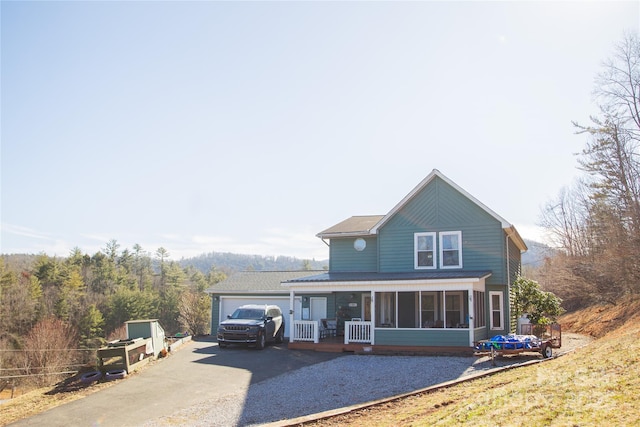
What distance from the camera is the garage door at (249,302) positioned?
88.2ft

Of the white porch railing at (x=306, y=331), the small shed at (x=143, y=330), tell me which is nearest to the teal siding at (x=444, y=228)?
the white porch railing at (x=306, y=331)

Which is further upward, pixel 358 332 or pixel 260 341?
pixel 358 332

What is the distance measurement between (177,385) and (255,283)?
15.3 m

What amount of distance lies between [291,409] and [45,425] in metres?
5.04

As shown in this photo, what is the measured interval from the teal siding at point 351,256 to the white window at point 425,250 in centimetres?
213

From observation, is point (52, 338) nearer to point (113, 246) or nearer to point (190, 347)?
point (190, 347)

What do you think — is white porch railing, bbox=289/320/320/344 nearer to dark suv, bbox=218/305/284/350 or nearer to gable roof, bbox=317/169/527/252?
dark suv, bbox=218/305/284/350

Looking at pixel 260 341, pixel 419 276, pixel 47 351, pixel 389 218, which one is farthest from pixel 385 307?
pixel 47 351

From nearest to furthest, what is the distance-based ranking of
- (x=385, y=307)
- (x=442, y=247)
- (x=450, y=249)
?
(x=450, y=249), (x=442, y=247), (x=385, y=307)

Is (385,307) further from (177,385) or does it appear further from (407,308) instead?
(177,385)

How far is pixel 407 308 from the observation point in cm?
2258

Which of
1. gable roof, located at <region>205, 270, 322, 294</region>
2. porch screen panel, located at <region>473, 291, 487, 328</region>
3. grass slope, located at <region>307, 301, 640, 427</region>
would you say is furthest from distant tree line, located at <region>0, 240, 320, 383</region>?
grass slope, located at <region>307, 301, 640, 427</region>

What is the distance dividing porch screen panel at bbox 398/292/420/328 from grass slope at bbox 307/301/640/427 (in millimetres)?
10007

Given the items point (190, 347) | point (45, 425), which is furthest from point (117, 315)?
point (45, 425)
